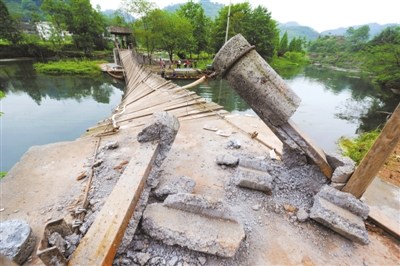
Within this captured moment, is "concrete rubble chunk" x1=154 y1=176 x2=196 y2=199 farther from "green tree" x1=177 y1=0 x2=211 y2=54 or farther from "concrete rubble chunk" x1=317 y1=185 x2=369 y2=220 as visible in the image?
"green tree" x1=177 y1=0 x2=211 y2=54

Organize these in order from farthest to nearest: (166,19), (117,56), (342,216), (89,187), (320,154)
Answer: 1. (117,56)
2. (166,19)
3. (89,187)
4. (320,154)
5. (342,216)

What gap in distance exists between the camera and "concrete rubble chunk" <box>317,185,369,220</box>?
255 cm

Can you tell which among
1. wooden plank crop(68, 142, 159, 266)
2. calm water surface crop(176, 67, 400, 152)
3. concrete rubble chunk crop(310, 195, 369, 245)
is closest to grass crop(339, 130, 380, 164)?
calm water surface crop(176, 67, 400, 152)

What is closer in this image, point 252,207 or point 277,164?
point 252,207

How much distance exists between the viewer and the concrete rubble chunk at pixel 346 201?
8.36 feet

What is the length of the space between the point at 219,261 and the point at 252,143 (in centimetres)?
335

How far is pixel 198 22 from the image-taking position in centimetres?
2852

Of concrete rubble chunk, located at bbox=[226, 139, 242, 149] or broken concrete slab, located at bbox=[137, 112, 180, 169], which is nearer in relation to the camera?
broken concrete slab, located at bbox=[137, 112, 180, 169]

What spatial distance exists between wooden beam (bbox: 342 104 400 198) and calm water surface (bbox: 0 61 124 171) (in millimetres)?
9326

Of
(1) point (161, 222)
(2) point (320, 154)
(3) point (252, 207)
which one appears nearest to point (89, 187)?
(1) point (161, 222)

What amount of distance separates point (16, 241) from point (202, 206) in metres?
2.13

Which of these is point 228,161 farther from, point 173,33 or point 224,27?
point 224,27

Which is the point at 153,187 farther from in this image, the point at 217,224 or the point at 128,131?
the point at 128,131

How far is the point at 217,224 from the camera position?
89.8 inches
